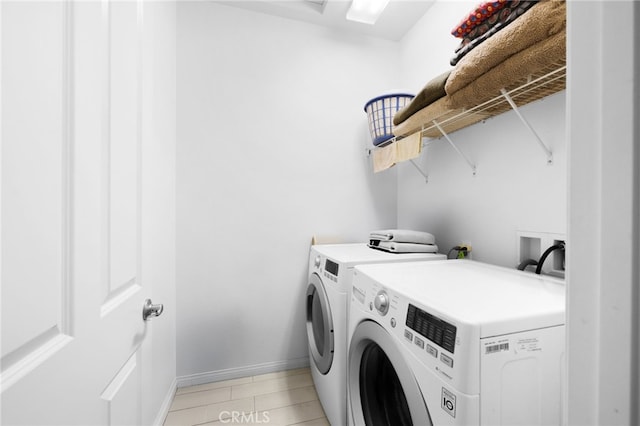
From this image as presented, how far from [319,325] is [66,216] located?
4.30 feet

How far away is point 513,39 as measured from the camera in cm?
78

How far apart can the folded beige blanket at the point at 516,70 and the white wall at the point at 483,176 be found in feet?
0.94

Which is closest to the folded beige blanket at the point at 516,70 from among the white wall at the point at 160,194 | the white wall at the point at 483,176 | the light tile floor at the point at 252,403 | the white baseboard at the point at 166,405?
the white wall at the point at 483,176

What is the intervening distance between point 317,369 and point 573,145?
150 cm

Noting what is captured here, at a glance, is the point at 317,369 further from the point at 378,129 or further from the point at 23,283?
the point at 378,129

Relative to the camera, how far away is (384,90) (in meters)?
2.02

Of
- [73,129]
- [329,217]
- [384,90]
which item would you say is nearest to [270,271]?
[329,217]

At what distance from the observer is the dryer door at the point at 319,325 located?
1.23 meters

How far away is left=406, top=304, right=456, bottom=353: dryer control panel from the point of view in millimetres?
566

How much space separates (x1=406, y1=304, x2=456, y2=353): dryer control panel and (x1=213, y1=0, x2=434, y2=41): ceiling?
190 centimetres

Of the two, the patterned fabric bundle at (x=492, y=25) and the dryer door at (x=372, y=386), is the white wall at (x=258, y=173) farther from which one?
the patterned fabric bundle at (x=492, y=25)

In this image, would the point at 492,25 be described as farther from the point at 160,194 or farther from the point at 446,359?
the point at 160,194

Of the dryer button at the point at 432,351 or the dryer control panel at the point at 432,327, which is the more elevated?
the dryer control panel at the point at 432,327

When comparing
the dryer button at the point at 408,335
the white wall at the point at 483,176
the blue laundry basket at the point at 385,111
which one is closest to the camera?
the dryer button at the point at 408,335
